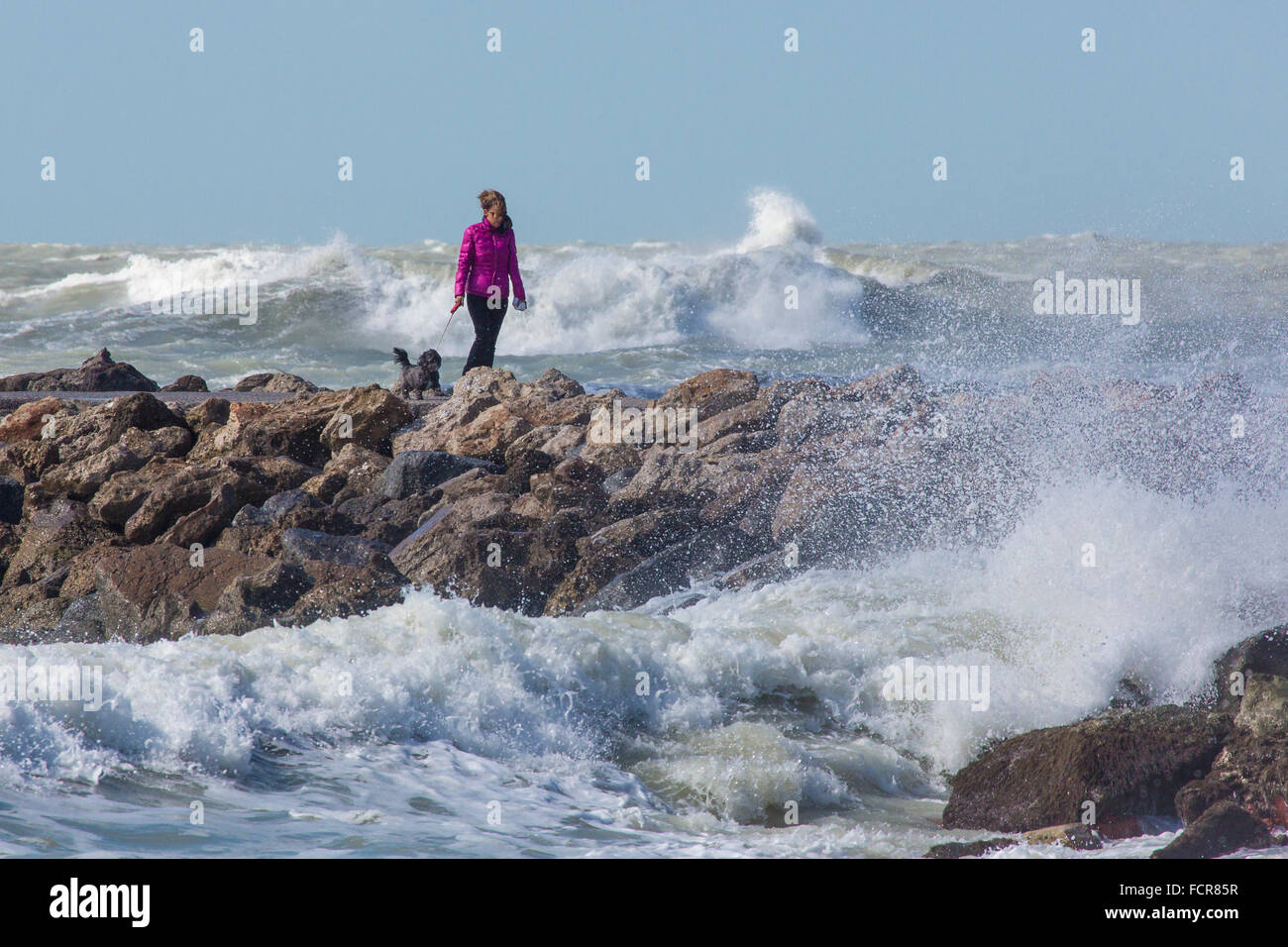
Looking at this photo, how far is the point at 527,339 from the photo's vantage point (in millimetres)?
24672

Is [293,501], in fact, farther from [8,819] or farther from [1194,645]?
[1194,645]

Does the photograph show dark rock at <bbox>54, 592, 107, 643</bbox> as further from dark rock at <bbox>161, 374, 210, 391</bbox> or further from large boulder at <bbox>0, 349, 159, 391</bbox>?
dark rock at <bbox>161, 374, 210, 391</bbox>

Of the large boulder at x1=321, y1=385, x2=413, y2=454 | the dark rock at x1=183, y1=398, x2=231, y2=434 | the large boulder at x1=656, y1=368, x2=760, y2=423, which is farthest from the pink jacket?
the dark rock at x1=183, y1=398, x2=231, y2=434

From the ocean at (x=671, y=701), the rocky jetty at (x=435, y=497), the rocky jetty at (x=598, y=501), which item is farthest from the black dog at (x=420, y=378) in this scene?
the ocean at (x=671, y=701)

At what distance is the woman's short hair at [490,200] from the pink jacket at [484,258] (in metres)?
0.11

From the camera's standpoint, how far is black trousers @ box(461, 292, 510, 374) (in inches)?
439

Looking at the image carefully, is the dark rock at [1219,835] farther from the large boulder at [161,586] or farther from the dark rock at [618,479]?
the dark rock at [618,479]

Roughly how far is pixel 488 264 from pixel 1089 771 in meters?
7.47

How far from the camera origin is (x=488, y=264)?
1100 centimetres

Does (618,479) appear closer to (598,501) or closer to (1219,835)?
(598,501)

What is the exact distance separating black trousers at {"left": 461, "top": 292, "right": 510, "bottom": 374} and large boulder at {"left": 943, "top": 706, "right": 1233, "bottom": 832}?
6.93m

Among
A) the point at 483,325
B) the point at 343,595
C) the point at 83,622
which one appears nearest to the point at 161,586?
the point at 83,622

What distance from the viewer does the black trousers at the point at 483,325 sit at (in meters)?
11.2

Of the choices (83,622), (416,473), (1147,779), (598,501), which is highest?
(416,473)
